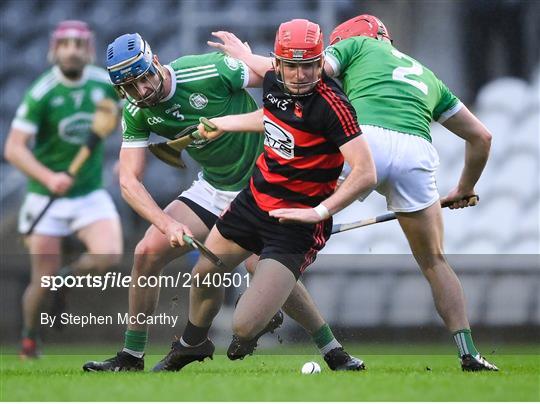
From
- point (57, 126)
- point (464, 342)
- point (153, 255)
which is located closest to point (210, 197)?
point (153, 255)

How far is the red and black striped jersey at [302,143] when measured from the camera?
598cm

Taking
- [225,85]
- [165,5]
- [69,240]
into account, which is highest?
[225,85]

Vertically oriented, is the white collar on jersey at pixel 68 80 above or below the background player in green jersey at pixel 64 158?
above

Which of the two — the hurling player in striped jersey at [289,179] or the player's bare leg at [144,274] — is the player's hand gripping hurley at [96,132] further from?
the hurling player in striped jersey at [289,179]

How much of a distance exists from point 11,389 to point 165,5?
5.60 m

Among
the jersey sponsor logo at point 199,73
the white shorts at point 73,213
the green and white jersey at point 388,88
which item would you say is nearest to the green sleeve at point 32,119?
the white shorts at point 73,213

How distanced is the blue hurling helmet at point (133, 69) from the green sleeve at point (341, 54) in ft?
2.62

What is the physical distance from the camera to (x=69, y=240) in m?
10.0

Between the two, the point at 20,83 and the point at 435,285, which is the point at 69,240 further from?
the point at 435,285

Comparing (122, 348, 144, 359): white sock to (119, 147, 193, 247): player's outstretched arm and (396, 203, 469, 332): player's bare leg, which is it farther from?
(396, 203, 469, 332): player's bare leg

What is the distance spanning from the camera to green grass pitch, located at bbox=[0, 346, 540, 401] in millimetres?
5523

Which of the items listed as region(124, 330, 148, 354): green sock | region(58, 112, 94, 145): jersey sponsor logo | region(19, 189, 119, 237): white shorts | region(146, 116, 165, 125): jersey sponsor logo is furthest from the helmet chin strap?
region(58, 112, 94, 145): jersey sponsor logo

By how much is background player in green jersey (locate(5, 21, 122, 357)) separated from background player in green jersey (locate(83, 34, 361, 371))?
2810mm

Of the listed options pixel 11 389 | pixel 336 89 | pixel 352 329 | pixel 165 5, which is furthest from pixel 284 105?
pixel 165 5
